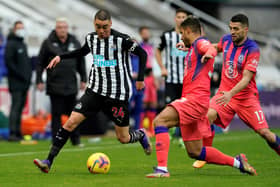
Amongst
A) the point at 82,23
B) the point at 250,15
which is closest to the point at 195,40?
the point at 82,23

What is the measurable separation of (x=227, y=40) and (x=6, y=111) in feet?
27.7

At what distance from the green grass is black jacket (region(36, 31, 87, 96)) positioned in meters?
1.13

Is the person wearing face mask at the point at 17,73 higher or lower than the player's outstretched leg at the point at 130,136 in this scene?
higher

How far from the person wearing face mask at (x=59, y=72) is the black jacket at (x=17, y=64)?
1725 millimetres

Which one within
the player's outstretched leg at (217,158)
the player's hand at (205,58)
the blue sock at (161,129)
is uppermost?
the player's hand at (205,58)

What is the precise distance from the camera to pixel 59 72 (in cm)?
1339

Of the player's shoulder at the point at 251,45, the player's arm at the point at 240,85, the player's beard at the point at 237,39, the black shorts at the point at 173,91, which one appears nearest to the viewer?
the player's arm at the point at 240,85

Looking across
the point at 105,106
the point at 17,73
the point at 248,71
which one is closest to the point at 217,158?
the point at 248,71

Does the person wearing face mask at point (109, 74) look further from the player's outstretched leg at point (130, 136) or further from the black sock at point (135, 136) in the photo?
the black sock at point (135, 136)

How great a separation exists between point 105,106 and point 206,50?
207 cm

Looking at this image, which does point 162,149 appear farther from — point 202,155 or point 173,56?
point 173,56

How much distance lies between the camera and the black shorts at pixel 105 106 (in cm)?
925

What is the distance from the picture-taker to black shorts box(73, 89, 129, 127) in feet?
30.3

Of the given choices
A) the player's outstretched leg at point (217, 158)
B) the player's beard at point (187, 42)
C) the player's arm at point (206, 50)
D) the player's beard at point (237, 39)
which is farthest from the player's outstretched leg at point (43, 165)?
the player's beard at point (237, 39)
